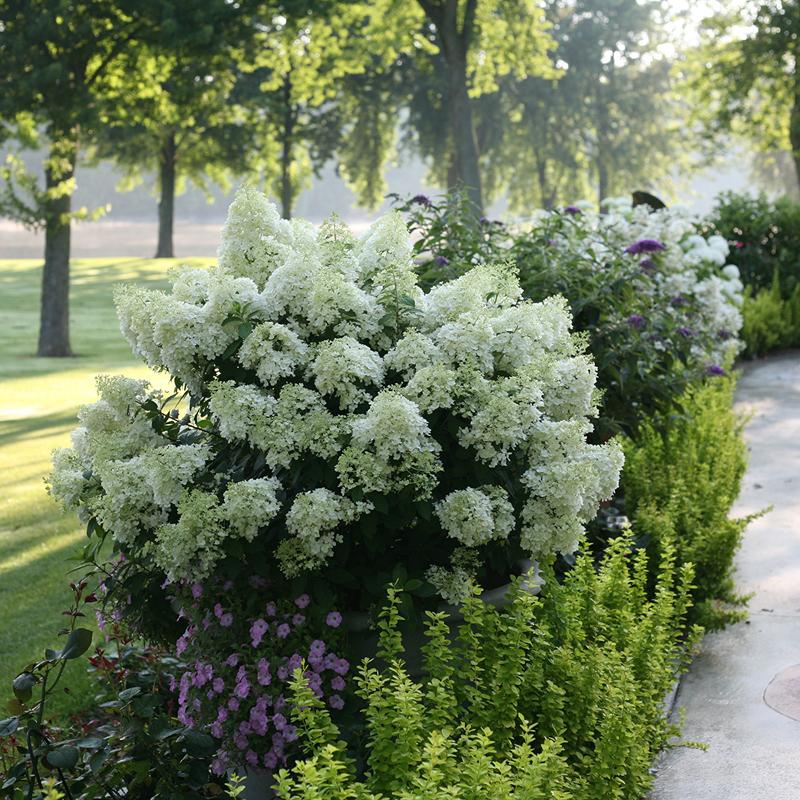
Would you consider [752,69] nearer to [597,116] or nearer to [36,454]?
[36,454]

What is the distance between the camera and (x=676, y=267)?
30.9 ft

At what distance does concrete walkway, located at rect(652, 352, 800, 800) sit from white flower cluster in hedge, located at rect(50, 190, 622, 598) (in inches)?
37.1

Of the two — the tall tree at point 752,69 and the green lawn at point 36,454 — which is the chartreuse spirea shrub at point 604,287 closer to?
the green lawn at point 36,454

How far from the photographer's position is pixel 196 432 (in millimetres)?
3879

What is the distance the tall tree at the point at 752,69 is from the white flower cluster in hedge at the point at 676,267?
44.2 ft

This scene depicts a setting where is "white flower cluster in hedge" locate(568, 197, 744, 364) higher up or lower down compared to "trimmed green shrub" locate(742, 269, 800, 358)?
higher up

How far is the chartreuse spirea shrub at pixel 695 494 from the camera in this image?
5.18 m

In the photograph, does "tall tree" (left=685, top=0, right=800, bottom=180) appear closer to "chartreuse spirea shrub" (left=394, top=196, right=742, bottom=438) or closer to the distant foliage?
the distant foliage

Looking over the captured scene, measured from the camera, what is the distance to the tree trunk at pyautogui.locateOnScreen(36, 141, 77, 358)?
1788 centimetres

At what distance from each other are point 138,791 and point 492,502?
1.36 meters

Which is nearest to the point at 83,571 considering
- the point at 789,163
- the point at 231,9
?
the point at 231,9

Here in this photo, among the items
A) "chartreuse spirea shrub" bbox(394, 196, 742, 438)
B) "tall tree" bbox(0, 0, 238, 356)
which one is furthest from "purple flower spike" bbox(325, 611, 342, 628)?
"tall tree" bbox(0, 0, 238, 356)

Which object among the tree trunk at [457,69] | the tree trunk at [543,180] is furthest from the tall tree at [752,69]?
Result: the tree trunk at [543,180]

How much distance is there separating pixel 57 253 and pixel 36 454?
355 inches
